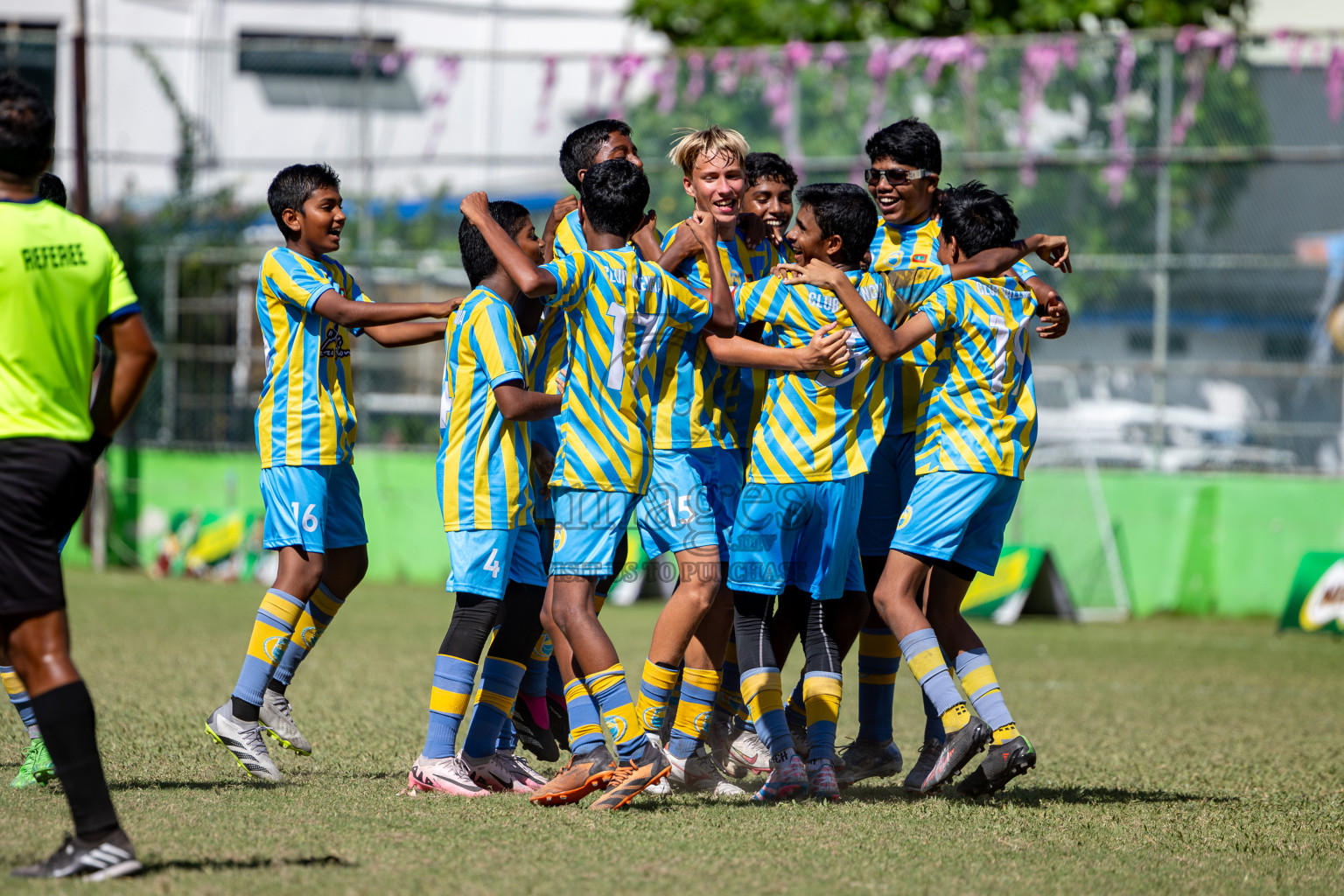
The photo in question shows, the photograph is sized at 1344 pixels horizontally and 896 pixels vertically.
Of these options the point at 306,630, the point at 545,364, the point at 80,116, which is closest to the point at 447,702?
the point at 306,630

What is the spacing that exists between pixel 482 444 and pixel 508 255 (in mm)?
657

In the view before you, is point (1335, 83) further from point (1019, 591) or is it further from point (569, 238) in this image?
point (569, 238)

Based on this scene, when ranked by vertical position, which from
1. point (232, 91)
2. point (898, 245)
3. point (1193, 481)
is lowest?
point (1193, 481)

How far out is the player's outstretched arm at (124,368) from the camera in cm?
389

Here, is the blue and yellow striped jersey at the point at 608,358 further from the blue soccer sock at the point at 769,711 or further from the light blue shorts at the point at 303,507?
the light blue shorts at the point at 303,507

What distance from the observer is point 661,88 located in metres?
16.1

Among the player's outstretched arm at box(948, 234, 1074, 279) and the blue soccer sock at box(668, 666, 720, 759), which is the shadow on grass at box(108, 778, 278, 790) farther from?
the player's outstretched arm at box(948, 234, 1074, 279)

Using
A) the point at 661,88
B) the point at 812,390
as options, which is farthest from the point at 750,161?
the point at 661,88

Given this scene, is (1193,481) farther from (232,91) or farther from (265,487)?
(232,91)

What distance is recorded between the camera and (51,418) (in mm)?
3812

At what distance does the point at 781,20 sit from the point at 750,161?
17.1m

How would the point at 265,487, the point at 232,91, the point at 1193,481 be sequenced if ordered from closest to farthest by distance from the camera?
the point at 265,487 → the point at 1193,481 → the point at 232,91

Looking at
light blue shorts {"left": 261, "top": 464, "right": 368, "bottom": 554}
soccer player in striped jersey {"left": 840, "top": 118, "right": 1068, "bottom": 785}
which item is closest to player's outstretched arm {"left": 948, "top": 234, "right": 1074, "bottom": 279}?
soccer player in striped jersey {"left": 840, "top": 118, "right": 1068, "bottom": 785}

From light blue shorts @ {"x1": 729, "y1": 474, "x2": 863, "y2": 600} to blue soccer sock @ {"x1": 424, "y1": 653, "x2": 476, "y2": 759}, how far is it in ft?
3.43
